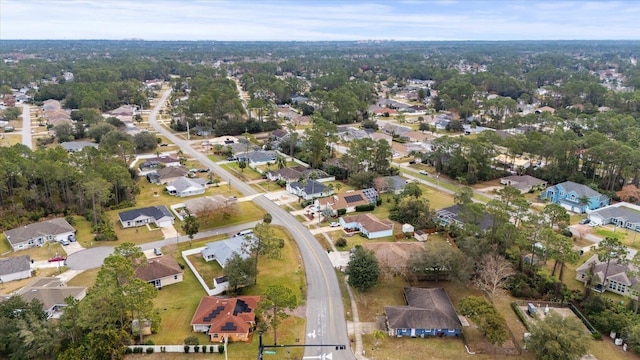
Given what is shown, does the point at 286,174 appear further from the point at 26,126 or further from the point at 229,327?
the point at 26,126

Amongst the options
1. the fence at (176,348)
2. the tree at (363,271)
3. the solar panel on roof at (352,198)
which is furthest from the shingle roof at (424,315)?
the solar panel on roof at (352,198)

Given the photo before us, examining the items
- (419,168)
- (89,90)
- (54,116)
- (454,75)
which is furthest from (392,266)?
(454,75)

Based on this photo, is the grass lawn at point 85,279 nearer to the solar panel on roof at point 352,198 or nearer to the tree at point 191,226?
the tree at point 191,226

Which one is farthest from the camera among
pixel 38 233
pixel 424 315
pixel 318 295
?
pixel 38 233

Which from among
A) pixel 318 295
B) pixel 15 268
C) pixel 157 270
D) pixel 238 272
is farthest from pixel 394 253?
pixel 15 268

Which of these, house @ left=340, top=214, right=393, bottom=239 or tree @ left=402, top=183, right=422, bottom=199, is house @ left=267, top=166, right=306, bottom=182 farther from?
tree @ left=402, top=183, right=422, bottom=199


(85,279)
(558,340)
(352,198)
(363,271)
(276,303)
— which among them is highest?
(276,303)
